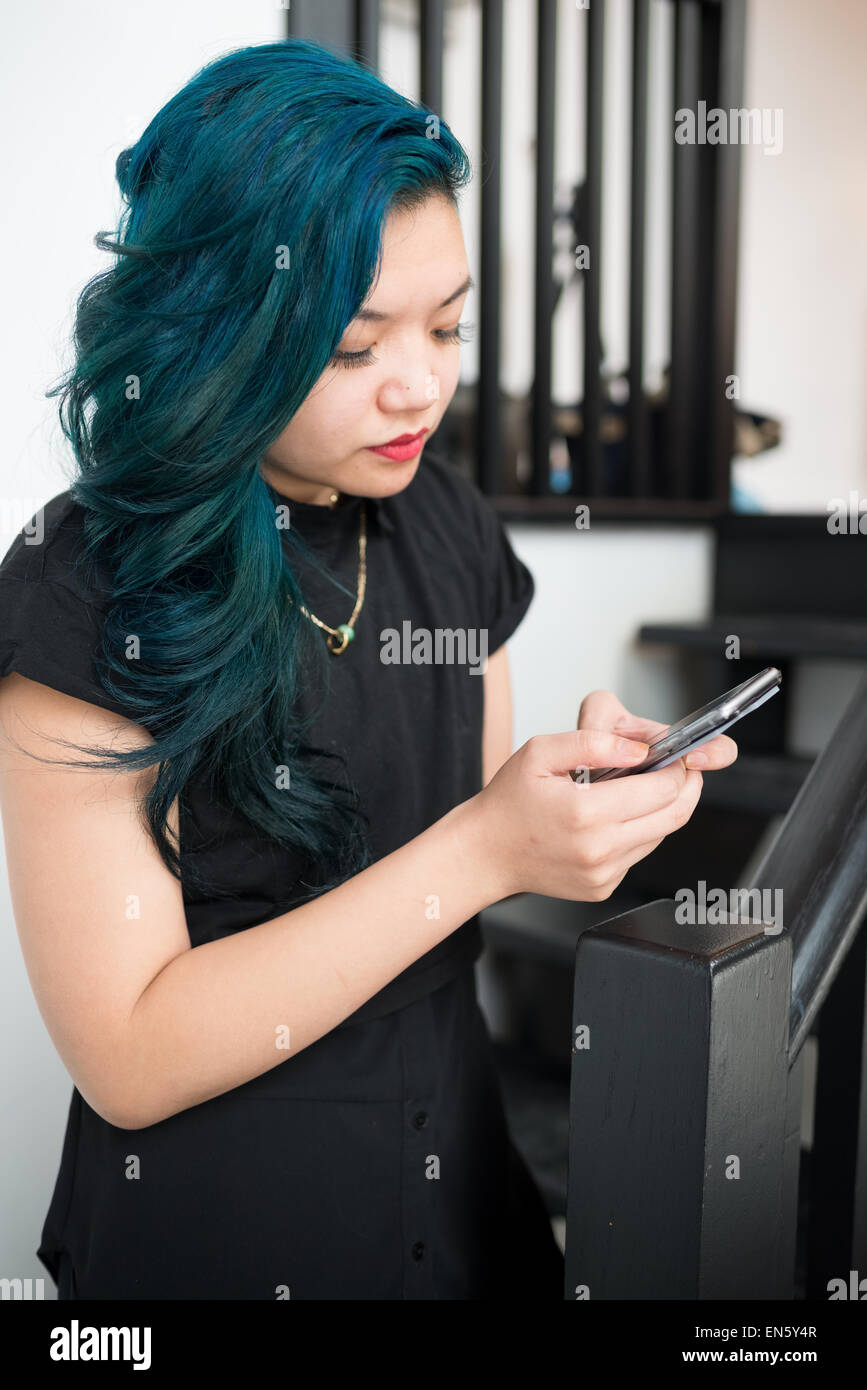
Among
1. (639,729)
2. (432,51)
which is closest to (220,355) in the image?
(639,729)

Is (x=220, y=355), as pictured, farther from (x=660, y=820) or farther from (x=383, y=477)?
(x=660, y=820)

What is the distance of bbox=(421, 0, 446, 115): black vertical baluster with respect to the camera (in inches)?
73.8

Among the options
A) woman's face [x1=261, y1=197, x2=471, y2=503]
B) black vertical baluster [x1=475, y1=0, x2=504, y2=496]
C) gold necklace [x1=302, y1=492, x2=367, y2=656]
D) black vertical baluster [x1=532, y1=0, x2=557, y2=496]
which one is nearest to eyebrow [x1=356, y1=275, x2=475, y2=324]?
woman's face [x1=261, y1=197, x2=471, y2=503]

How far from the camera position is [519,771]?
0.68 meters

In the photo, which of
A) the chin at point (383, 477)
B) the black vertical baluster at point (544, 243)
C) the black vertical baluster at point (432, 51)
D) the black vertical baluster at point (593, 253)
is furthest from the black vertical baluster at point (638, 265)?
the chin at point (383, 477)

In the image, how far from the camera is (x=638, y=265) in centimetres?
236

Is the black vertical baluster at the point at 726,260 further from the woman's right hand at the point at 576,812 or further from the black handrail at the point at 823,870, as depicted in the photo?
the woman's right hand at the point at 576,812

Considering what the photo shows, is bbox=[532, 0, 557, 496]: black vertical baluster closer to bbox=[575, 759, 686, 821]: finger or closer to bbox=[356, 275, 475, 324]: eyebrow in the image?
Answer: bbox=[356, 275, 475, 324]: eyebrow

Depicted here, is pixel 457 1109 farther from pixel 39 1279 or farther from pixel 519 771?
pixel 39 1279

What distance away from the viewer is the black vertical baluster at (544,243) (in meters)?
2.12

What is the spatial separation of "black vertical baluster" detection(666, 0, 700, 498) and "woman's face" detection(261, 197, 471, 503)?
1752 millimetres

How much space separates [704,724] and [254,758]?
1.18ft
